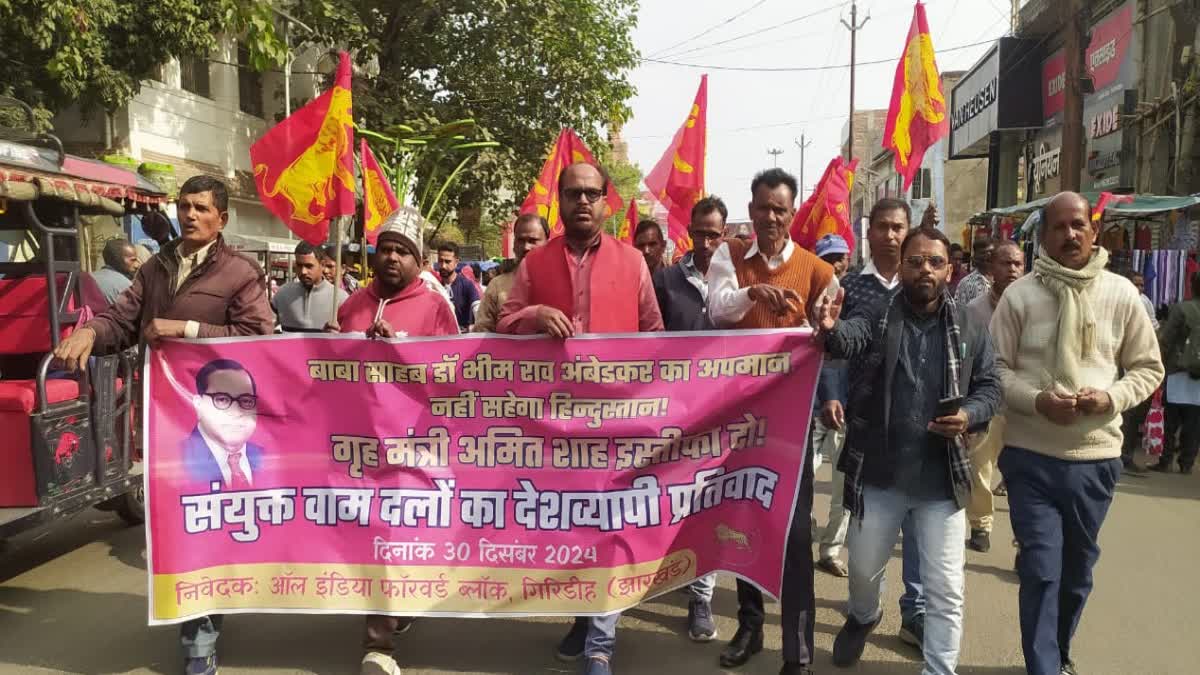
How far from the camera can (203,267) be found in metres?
3.91

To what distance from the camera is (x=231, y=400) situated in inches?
153

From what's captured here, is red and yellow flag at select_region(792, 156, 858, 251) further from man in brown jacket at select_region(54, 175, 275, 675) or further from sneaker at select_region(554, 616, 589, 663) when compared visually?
man in brown jacket at select_region(54, 175, 275, 675)

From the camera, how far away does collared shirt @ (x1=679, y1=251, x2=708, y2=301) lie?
4332mm

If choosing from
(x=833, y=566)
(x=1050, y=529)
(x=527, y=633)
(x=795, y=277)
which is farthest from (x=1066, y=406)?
(x=527, y=633)

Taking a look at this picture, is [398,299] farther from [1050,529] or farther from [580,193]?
[1050,529]

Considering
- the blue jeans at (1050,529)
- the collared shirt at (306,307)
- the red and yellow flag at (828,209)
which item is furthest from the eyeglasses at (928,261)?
the red and yellow flag at (828,209)

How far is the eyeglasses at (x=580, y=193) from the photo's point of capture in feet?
12.1

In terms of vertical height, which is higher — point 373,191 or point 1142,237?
point 373,191

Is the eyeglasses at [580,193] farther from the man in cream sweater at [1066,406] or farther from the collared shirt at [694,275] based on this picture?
the man in cream sweater at [1066,406]

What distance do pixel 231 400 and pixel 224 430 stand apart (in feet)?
0.43

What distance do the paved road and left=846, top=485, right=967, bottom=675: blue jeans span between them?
1.80 feet

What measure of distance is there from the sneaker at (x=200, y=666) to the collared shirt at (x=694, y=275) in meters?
2.69

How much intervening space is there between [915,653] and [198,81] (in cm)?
1866

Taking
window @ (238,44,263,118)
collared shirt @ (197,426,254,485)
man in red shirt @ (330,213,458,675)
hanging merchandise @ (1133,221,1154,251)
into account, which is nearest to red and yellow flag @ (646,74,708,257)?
man in red shirt @ (330,213,458,675)
